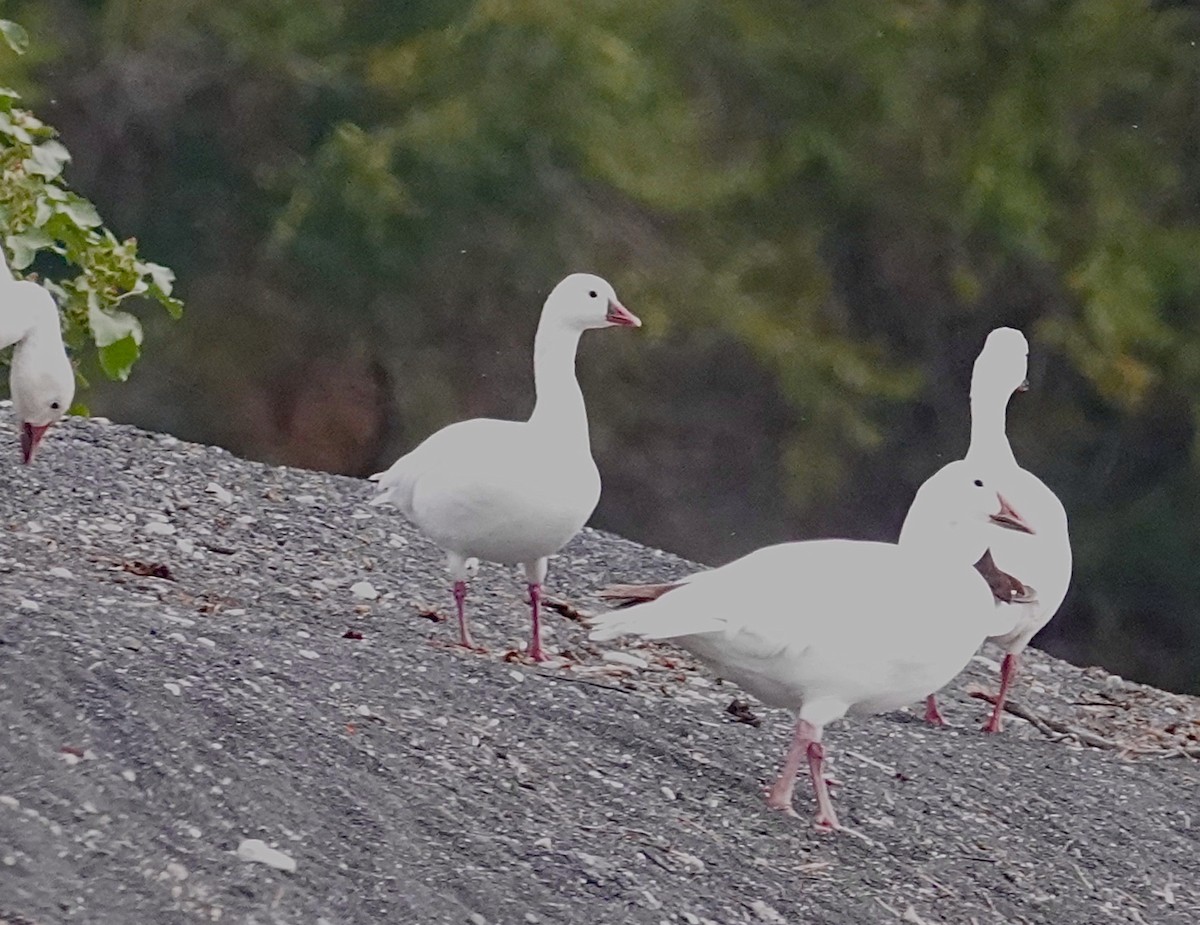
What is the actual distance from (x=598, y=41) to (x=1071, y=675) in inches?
179

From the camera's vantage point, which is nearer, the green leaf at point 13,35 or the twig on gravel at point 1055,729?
the twig on gravel at point 1055,729

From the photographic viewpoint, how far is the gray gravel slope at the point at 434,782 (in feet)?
11.6

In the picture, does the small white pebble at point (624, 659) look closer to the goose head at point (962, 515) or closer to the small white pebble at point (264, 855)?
the goose head at point (962, 515)

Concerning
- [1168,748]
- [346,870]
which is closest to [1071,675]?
[1168,748]

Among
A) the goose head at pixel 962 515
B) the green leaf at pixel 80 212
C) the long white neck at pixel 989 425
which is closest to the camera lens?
the goose head at pixel 962 515

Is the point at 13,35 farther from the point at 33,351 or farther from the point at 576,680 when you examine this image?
the point at 576,680

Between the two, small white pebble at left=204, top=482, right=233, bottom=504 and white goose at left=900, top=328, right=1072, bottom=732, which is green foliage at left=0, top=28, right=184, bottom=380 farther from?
white goose at left=900, top=328, right=1072, bottom=732

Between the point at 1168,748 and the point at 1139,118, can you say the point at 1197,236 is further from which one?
the point at 1168,748

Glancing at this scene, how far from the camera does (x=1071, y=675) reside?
8227 mm

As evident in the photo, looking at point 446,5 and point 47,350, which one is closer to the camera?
point 47,350

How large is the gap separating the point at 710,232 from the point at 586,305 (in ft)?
19.6

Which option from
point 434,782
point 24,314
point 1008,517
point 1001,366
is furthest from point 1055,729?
point 24,314

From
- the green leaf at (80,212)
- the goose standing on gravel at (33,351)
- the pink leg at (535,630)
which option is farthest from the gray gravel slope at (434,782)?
the green leaf at (80,212)

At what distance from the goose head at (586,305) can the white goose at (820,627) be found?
4.23ft
